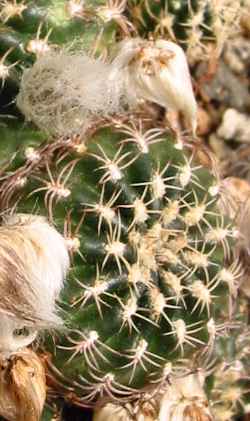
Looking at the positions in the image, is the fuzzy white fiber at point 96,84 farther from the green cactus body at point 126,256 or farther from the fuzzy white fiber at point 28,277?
the fuzzy white fiber at point 28,277

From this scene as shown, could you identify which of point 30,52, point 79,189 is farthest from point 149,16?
point 79,189

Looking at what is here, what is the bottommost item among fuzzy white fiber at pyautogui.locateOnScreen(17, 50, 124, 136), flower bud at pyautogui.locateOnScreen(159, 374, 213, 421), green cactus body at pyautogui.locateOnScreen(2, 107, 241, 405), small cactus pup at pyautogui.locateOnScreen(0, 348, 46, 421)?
flower bud at pyautogui.locateOnScreen(159, 374, 213, 421)

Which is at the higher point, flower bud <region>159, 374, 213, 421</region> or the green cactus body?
the green cactus body

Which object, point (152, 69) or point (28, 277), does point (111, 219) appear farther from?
point (152, 69)

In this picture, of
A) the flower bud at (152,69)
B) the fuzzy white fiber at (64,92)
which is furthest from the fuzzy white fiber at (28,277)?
the flower bud at (152,69)

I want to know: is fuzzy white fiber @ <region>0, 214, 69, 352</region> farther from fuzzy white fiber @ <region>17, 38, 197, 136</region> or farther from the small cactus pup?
fuzzy white fiber @ <region>17, 38, 197, 136</region>

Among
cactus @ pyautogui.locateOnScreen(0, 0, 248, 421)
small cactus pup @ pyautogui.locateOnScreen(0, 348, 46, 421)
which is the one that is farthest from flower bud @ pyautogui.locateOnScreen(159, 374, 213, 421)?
small cactus pup @ pyautogui.locateOnScreen(0, 348, 46, 421)

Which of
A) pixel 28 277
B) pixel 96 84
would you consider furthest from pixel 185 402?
pixel 96 84

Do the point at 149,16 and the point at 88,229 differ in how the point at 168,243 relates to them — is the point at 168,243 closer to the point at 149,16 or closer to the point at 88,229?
the point at 88,229
